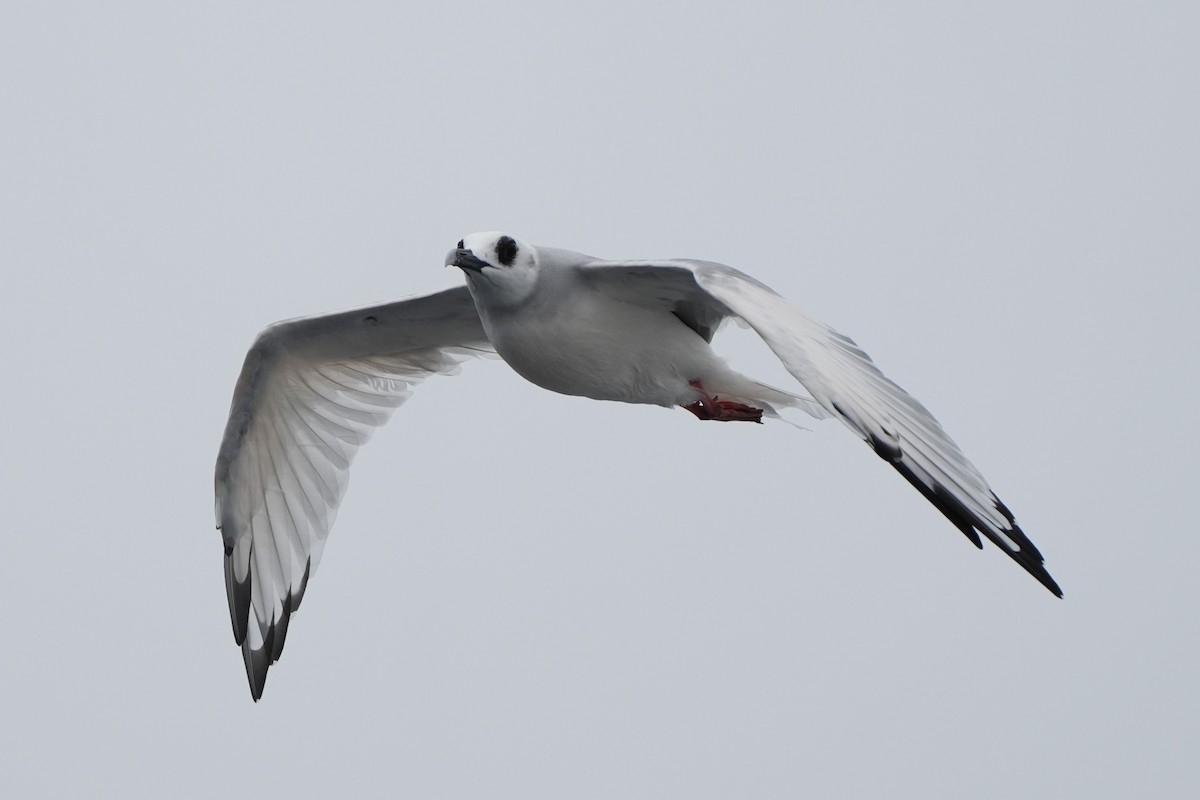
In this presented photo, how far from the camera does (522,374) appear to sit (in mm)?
6344

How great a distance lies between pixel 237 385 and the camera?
25.4 feet

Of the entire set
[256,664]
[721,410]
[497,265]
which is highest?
[497,265]

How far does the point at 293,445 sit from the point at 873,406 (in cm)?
374

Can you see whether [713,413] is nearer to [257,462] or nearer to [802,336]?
[802,336]

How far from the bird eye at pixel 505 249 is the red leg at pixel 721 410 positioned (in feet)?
3.65

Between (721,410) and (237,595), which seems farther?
(237,595)

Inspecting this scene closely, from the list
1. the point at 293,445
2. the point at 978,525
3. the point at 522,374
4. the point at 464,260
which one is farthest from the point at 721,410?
the point at 293,445

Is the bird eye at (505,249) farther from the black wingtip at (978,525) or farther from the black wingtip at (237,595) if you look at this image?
the black wingtip at (237,595)

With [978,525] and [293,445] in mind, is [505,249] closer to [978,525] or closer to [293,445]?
[978,525]

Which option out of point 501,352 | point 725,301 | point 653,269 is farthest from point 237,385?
point 725,301

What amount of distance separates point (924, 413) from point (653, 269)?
1.14 m

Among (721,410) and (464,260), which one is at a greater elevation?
(464,260)

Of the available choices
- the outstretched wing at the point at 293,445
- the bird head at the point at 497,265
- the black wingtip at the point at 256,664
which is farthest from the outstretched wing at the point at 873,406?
the black wingtip at the point at 256,664

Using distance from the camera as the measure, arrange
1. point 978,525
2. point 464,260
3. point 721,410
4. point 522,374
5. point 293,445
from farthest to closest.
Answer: point 293,445, point 721,410, point 522,374, point 464,260, point 978,525
